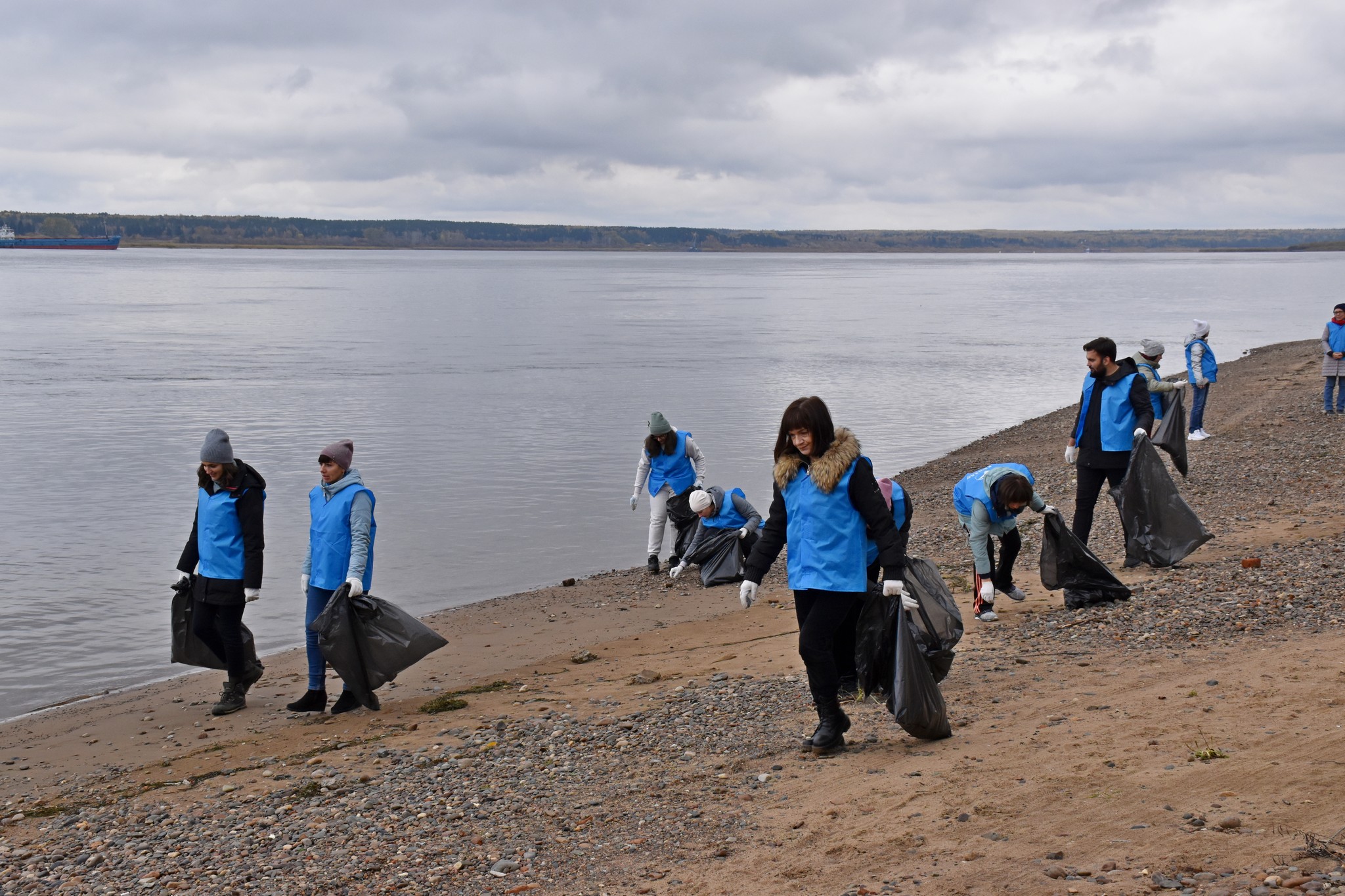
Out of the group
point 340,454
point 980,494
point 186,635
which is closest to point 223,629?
point 186,635

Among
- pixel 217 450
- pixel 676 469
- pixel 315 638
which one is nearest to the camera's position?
pixel 217 450

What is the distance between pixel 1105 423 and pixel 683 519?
4.08 meters

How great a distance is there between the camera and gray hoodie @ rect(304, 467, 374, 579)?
24.2ft

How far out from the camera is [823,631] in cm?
566

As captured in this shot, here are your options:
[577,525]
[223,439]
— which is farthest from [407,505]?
[223,439]

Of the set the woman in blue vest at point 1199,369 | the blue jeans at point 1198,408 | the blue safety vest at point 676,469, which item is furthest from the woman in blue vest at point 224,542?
the blue jeans at point 1198,408

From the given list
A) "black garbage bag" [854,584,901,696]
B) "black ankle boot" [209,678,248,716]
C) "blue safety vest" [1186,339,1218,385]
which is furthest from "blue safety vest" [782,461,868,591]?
"blue safety vest" [1186,339,1218,385]

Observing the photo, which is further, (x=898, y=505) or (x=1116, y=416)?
(x=1116, y=416)

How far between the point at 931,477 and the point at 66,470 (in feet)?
45.5

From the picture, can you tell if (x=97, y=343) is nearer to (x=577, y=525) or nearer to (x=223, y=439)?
(x=577, y=525)

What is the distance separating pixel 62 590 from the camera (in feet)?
40.9

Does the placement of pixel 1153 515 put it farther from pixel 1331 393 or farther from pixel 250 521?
pixel 1331 393

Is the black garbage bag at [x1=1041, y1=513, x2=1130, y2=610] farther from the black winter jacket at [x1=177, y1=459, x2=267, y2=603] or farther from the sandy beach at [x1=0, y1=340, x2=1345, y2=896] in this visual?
the black winter jacket at [x1=177, y1=459, x2=267, y2=603]

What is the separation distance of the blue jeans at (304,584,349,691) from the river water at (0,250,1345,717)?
2.86m
